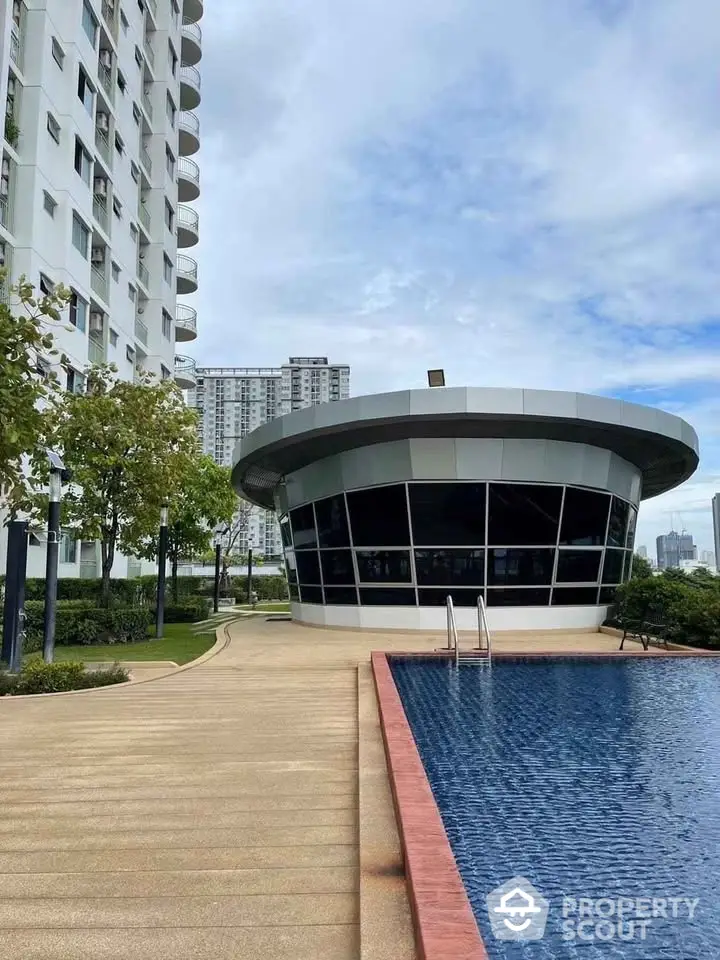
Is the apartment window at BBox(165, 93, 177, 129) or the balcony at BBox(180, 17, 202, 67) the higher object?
the balcony at BBox(180, 17, 202, 67)

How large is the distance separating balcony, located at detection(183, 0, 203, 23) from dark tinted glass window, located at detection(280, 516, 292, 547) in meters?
43.7

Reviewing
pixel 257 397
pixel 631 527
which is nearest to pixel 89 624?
pixel 631 527

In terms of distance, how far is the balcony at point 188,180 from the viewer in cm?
5272

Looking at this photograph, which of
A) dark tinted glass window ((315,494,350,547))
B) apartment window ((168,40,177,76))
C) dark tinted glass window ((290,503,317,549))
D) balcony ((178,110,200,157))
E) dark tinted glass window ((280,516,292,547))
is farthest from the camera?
balcony ((178,110,200,157))

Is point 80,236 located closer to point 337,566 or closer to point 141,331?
point 141,331

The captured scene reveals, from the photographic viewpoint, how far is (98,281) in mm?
35750

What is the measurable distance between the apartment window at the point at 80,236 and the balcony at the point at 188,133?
22265 mm

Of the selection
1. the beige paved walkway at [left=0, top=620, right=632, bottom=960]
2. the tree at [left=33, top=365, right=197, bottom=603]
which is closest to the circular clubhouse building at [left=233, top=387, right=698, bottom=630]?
the tree at [left=33, top=365, right=197, bottom=603]

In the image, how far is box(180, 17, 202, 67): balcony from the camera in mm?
52250

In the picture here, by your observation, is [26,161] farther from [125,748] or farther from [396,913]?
[396,913]

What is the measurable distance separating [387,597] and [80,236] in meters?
21.7

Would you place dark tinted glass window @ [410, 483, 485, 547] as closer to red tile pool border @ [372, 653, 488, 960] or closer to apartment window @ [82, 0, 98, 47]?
red tile pool border @ [372, 653, 488, 960]

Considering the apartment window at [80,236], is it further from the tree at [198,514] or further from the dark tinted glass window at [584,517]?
the dark tinted glass window at [584,517]

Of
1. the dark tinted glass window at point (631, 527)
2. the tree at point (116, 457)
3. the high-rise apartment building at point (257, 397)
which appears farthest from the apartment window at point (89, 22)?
the high-rise apartment building at point (257, 397)
